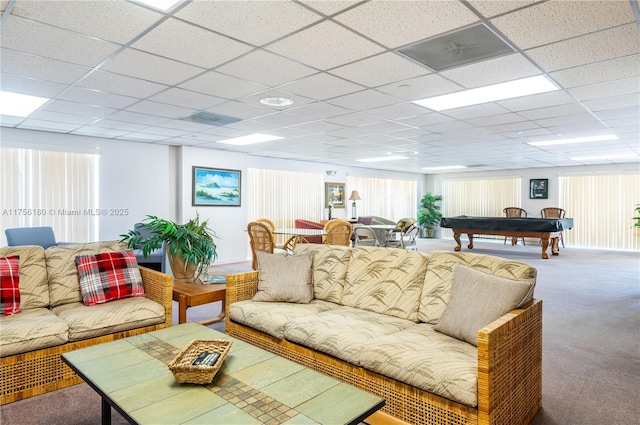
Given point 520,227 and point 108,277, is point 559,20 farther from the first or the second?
point 520,227

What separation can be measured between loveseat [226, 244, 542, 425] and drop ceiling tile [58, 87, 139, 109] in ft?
7.60

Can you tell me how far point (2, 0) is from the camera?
6.79ft

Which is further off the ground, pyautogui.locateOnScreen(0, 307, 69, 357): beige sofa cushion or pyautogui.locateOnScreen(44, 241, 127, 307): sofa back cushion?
pyautogui.locateOnScreen(44, 241, 127, 307): sofa back cushion

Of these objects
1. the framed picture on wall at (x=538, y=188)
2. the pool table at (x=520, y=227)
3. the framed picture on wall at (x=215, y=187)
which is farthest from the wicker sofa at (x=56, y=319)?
the framed picture on wall at (x=538, y=188)

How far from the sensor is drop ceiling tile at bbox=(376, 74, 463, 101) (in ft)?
11.4

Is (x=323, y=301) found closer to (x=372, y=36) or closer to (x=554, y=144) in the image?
(x=372, y=36)

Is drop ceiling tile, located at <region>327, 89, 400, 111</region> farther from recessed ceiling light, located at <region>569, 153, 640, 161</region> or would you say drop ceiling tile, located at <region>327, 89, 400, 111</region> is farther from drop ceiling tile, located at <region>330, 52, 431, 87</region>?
recessed ceiling light, located at <region>569, 153, 640, 161</region>

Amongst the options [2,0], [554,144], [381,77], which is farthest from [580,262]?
[2,0]

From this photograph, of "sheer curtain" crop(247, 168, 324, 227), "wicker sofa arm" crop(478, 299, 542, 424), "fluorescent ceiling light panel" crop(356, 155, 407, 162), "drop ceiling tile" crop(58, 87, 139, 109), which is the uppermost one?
"fluorescent ceiling light panel" crop(356, 155, 407, 162)

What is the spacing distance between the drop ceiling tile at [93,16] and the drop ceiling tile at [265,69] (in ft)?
2.50

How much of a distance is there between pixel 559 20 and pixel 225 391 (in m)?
2.72

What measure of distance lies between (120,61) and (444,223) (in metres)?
9.05

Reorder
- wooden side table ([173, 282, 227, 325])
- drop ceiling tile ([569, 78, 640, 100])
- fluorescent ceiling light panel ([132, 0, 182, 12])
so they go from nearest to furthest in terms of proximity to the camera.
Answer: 1. fluorescent ceiling light panel ([132, 0, 182, 12])
2. wooden side table ([173, 282, 227, 325])
3. drop ceiling tile ([569, 78, 640, 100])

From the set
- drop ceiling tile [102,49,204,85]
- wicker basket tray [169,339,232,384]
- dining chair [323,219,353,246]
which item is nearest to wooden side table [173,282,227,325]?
wicker basket tray [169,339,232,384]
